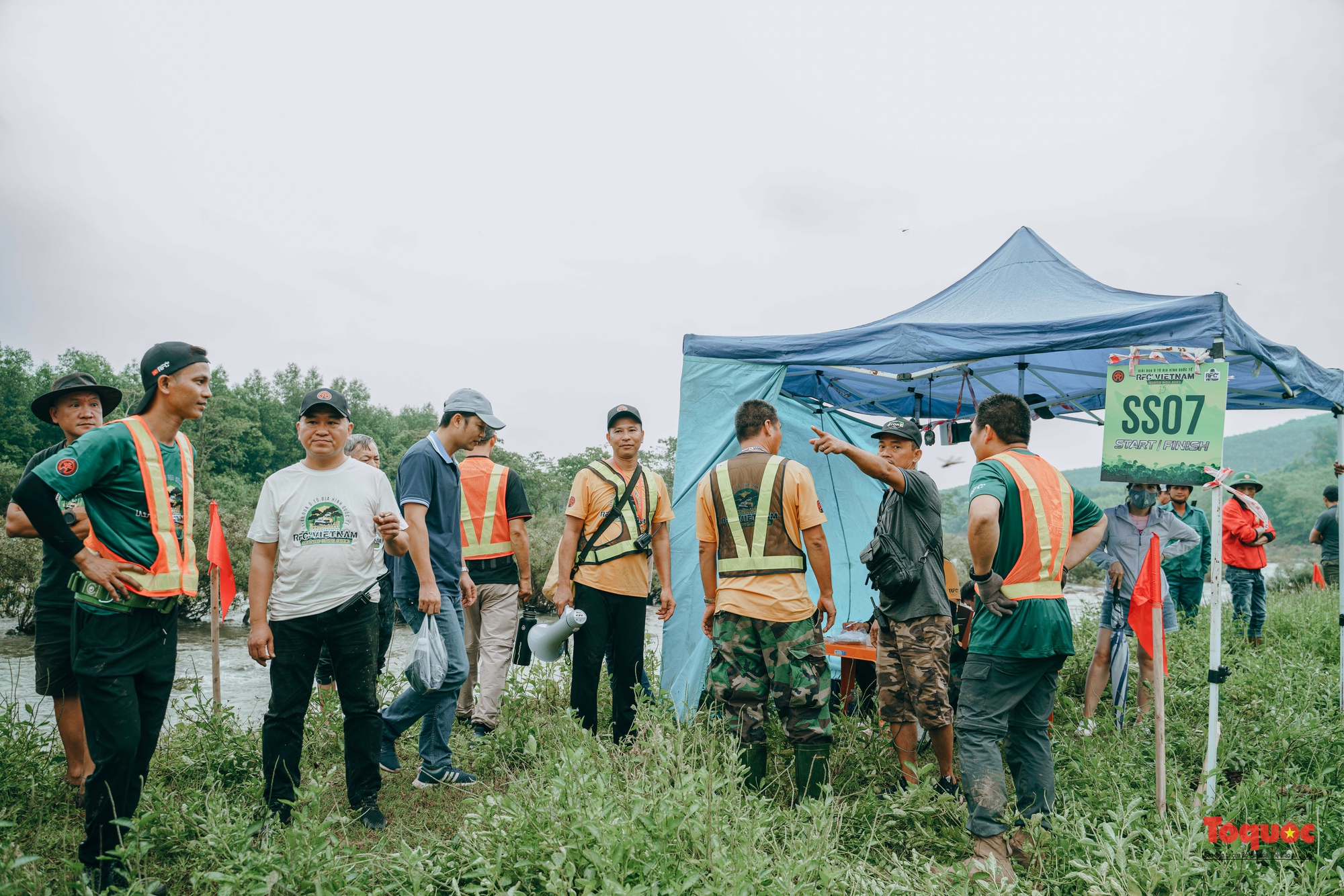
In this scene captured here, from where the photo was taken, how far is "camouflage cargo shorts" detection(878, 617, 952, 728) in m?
3.61

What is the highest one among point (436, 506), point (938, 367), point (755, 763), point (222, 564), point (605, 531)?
point (938, 367)

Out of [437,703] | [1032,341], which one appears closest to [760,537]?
[437,703]

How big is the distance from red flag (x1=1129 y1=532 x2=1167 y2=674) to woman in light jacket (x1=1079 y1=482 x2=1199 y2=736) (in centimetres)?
108

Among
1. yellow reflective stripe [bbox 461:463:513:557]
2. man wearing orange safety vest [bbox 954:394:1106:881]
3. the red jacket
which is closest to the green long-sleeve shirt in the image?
the red jacket

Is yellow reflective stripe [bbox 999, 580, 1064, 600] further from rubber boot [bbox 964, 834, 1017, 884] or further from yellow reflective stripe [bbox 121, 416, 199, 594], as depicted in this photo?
yellow reflective stripe [bbox 121, 416, 199, 594]

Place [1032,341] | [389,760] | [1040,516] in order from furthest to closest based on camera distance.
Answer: [1032,341], [389,760], [1040,516]

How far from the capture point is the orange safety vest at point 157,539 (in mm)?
2531

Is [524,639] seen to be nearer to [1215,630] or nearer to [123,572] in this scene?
[123,572]

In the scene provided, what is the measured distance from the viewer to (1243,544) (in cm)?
759

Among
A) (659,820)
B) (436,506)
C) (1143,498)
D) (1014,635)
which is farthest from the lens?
(1143,498)

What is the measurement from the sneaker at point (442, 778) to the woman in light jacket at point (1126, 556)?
3.75 metres

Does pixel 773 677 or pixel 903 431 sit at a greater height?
pixel 903 431

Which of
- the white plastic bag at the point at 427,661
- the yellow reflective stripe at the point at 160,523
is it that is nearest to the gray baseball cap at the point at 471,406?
the white plastic bag at the point at 427,661

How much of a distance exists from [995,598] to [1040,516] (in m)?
0.38
